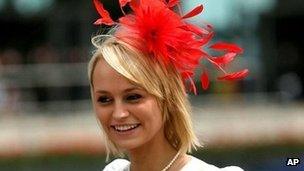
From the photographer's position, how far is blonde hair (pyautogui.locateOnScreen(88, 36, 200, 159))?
2193mm

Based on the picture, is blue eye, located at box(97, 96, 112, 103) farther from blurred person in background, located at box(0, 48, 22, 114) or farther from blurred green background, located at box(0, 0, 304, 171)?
blurred person in background, located at box(0, 48, 22, 114)

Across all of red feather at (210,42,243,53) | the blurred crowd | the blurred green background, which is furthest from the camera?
the blurred crowd

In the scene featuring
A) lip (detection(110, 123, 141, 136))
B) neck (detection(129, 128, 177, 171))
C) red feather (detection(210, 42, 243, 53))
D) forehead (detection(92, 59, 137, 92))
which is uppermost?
red feather (detection(210, 42, 243, 53))

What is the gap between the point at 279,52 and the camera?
545 inches

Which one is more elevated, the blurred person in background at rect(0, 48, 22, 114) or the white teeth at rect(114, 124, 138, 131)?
the blurred person in background at rect(0, 48, 22, 114)

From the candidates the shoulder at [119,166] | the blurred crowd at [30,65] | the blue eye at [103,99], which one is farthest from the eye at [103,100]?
the blurred crowd at [30,65]

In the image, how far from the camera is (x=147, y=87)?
2.20 m

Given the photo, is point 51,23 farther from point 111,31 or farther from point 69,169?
point 111,31

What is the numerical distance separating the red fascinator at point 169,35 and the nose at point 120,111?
13 cm

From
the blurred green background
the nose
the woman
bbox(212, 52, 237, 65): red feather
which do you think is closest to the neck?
the woman

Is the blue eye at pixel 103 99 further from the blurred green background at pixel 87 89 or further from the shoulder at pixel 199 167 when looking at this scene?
the blurred green background at pixel 87 89

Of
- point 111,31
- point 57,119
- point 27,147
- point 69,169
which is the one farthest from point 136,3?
point 57,119

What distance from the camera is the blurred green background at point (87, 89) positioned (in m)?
9.35

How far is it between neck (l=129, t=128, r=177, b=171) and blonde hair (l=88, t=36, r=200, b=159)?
30 millimetres
